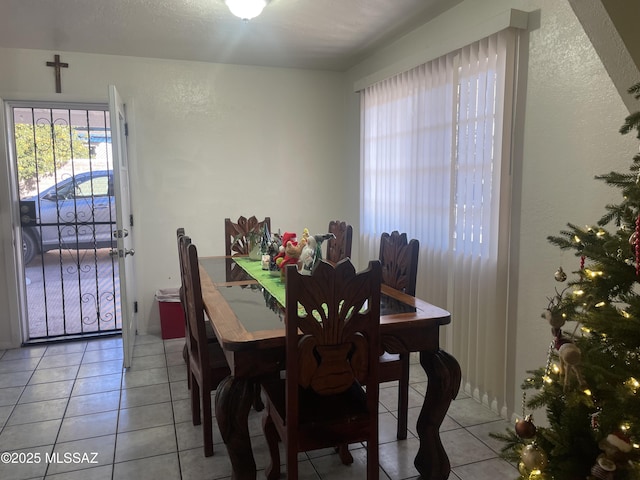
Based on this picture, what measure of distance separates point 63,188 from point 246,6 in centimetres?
255

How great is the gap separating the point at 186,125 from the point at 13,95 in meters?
1.28

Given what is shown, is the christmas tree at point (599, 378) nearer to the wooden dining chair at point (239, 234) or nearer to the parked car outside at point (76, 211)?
the wooden dining chair at point (239, 234)

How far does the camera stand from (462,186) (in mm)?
2744

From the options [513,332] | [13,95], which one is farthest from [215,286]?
[13,95]

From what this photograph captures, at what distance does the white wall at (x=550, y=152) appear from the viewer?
194 centimetres

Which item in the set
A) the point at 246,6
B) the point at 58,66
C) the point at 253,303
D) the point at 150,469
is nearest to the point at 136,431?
the point at 150,469

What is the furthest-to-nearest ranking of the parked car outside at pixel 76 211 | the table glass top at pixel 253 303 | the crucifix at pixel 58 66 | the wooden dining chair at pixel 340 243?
the parked car outside at pixel 76 211 → the crucifix at pixel 58 66 → the wooden dining chair at pixel 340 243 → the table glass top at pixel 253 303

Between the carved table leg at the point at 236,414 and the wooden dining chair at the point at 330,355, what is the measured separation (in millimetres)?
141

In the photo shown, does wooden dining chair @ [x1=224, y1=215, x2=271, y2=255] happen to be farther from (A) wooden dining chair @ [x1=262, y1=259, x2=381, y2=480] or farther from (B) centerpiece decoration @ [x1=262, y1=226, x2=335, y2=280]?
(A) wooden dining chair @ [x1=262, y1=259, x2=381, y2=480]

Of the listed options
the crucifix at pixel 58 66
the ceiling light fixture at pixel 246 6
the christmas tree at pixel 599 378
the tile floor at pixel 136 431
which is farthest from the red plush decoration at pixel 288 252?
the crucifix at pixel 58 66

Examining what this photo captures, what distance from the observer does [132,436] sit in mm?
2396

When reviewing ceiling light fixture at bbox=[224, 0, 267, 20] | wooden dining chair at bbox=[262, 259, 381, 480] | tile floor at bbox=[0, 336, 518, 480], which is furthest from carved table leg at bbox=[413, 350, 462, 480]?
ceiling light fixture at bbox=[224, 0, 267, 20]

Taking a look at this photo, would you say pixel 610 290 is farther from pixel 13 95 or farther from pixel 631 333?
pixel 13 95

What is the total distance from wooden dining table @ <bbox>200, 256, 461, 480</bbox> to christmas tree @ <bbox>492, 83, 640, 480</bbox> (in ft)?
2.18
